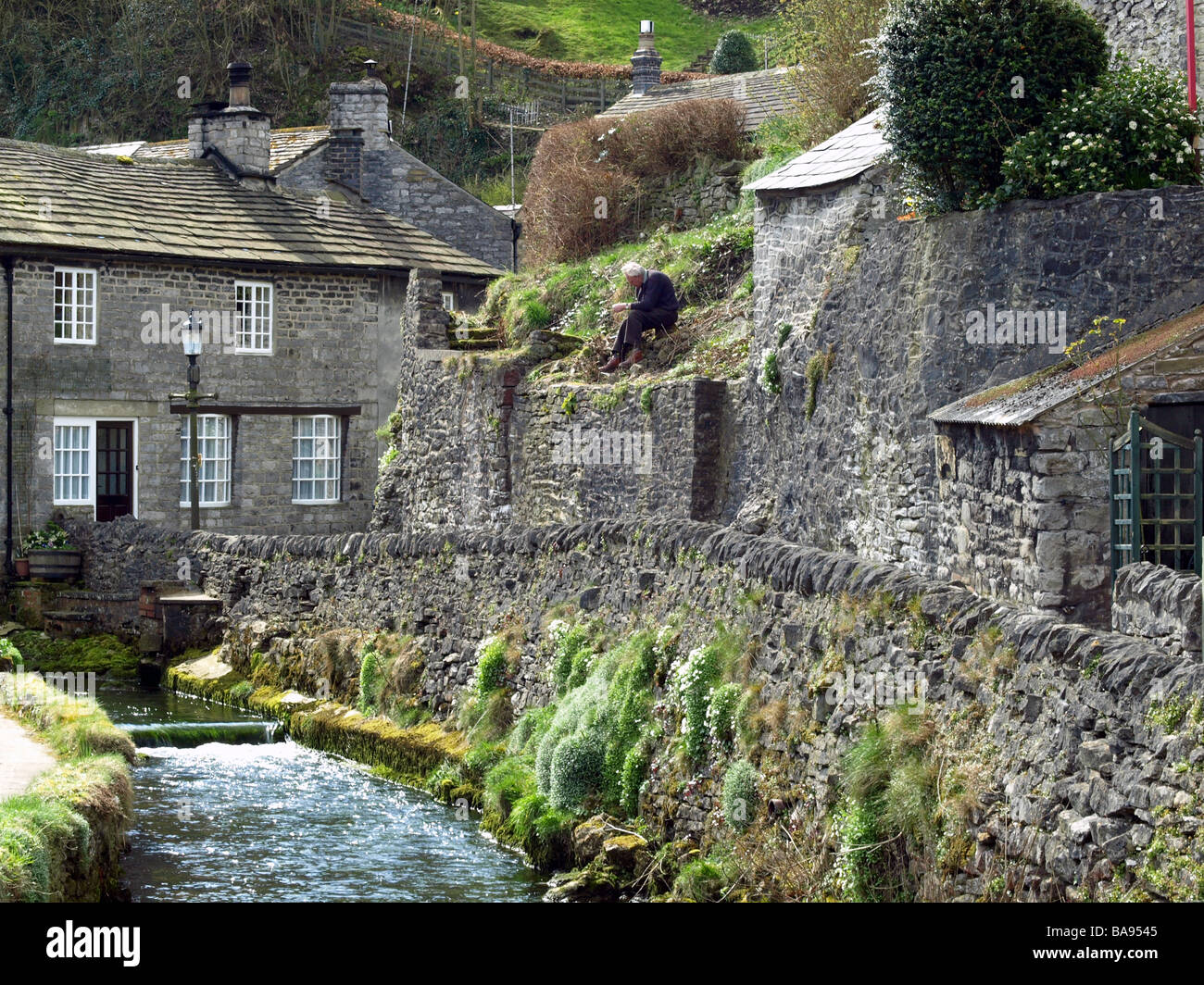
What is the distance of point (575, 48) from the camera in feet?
196

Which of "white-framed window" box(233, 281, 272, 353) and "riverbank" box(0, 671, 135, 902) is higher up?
"white-framed window" box(233, 281, 272, 353)

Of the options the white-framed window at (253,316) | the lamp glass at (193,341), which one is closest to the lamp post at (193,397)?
the lamp glass at (193,341)

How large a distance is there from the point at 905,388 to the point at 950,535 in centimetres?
155

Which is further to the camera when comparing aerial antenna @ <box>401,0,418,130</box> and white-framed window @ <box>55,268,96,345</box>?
aerial antenna @ <box>401,0,418,130</box>

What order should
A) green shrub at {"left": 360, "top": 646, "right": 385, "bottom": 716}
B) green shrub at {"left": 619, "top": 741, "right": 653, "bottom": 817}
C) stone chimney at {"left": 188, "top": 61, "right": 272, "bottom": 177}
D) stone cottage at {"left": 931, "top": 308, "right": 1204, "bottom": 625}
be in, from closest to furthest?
stone cottage at {"left": 931, "top": 308, "right": 1204, "bottom": 625}, green shrub at {"left": 619, "top": 741, "right": 653, "bottom": 817}, green shrub at {"left": 360, "top": 646, "right": 385, "bottom": 716}, stone chimney at {"left": 188, "top": 61, "right": 272, "bottom": 177}

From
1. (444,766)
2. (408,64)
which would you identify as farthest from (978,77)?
(408,64)

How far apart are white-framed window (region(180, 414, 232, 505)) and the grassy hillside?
2864 centimetres

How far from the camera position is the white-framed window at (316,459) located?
103 feet

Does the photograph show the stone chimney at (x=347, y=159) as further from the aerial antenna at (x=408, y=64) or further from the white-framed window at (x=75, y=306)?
the aerial antenna at (x=408, y=64)

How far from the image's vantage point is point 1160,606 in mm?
Answer: 9250

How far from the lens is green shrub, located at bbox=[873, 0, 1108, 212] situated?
1484 centimetres

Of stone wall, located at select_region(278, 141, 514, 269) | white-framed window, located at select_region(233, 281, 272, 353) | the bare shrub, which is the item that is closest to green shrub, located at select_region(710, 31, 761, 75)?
stone wall, located at select_region(278, 141, 514, 269)

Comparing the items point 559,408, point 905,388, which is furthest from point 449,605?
point 905,388

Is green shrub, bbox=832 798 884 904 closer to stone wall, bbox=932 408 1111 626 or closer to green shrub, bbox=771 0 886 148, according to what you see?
stone wall, bbox=932 408 1111 626
